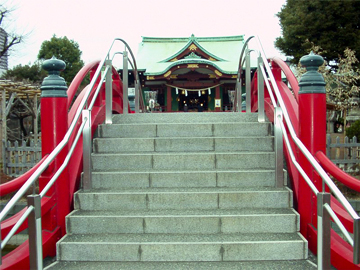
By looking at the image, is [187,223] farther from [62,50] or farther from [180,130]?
A: [62,50]

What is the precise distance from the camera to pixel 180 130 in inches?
169

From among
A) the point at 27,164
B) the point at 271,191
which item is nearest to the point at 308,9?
the point at 27,164

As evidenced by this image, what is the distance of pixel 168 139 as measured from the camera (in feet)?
13.2

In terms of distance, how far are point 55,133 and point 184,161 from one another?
4.74 ft

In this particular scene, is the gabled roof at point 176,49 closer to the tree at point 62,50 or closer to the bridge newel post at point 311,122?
the tree at point 62,50

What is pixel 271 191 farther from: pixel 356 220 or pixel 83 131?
pixel 83 131

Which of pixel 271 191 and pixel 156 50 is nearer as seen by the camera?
pixel 271 191

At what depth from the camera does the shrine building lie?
16812 millimetres

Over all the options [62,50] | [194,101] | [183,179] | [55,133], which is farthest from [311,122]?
[62,50]

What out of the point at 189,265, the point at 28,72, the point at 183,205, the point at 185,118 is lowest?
the point at 189,265

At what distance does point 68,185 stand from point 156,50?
68.2 ft

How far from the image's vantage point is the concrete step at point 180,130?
425 cm

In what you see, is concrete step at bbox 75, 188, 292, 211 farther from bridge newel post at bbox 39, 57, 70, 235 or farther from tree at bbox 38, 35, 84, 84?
tree at bbox 38, 35, 84, 84

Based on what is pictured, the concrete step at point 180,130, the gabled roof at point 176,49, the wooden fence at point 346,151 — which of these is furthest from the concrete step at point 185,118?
the gabled roof at point 176,49
